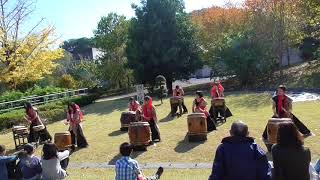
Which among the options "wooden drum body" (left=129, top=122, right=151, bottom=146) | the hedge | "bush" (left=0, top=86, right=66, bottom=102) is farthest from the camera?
"bush" (left=0, top=86, right=66, bottom=102)

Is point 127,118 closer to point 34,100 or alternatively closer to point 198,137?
point 198,137

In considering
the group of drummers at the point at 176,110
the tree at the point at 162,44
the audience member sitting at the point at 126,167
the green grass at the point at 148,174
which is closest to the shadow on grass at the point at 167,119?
the group of drummers at the point at 176,110

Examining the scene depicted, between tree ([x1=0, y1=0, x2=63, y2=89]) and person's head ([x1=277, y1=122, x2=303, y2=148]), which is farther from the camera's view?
tree ([x1=0, y1=0, x2=63, y2=89])

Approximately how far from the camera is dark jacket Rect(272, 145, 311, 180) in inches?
253

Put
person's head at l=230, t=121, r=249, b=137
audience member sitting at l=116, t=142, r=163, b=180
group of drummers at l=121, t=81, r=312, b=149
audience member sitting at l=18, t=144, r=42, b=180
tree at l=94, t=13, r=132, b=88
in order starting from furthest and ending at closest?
tree at l=94, t=13, r=132, b=88, group of drummers at l=121, t=81, r=312, b=149, audience member sitting at l=18, t=144, r=42, b=180, audience member sitting at l=116, t=142, r=163, b=180, person's head at l=230, t=121, r=249, b=137

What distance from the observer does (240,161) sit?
620 cm

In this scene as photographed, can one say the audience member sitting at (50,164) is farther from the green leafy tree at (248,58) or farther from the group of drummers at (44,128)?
the green leafy tree at (248,58)

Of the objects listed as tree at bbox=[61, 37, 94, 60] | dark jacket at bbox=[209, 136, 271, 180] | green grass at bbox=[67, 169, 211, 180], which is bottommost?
green grass at bbox=[67, 169, 211, 180]

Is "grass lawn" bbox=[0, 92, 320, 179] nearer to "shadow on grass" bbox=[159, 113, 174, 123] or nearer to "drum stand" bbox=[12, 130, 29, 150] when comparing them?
"shadow on grass" bbox=[159, 113, 174, 123]

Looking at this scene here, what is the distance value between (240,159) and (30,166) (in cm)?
487

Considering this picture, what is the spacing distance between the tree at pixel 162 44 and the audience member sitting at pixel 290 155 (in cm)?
2953

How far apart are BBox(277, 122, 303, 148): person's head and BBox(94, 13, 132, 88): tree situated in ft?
144

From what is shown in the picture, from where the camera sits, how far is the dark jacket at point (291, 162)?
643cm

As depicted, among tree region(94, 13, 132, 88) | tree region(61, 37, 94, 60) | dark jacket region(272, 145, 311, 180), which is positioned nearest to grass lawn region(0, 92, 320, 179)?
dark jacket region(272, 145, 311, 180)
